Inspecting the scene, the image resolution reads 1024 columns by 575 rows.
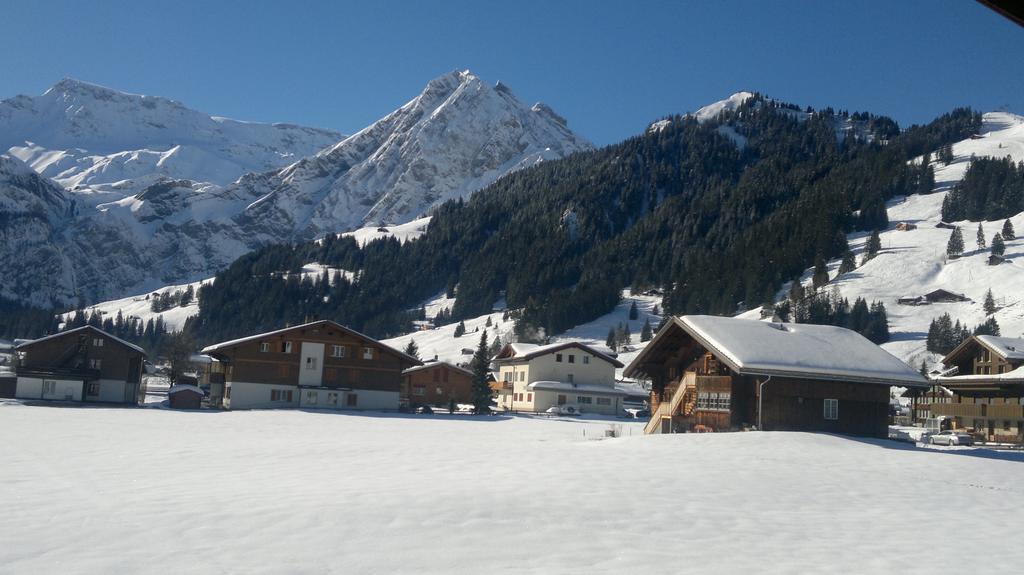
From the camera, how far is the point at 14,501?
16094 mm

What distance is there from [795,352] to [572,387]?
40874 millimetres

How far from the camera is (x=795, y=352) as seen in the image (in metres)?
40.2

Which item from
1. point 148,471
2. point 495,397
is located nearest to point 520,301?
point 495,397

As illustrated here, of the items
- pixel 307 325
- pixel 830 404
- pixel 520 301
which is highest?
pixel 520 301

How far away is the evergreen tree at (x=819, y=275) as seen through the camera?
447ft

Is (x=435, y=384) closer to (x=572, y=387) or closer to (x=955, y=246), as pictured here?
(x=572, y=387)

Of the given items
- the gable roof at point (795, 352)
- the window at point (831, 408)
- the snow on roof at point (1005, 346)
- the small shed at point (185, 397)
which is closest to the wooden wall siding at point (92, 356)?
the small shed at point (185, 397)

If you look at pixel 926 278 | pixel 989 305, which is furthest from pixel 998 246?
pixel 989 305

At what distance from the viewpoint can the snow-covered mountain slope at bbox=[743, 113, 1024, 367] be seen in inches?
4247

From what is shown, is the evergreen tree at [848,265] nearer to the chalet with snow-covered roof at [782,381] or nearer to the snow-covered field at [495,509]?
the chalet with snow-covered roof at [782,381]

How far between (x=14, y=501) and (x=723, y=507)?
14.1m

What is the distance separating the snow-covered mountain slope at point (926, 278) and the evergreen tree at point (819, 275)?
1466 mm

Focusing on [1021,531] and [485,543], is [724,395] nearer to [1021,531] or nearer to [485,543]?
[1021,531]

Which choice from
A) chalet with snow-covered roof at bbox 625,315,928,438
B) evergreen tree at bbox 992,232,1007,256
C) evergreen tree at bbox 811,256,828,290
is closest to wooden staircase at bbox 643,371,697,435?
chalet with snow-covered roof at bbox 625,315,928,438
